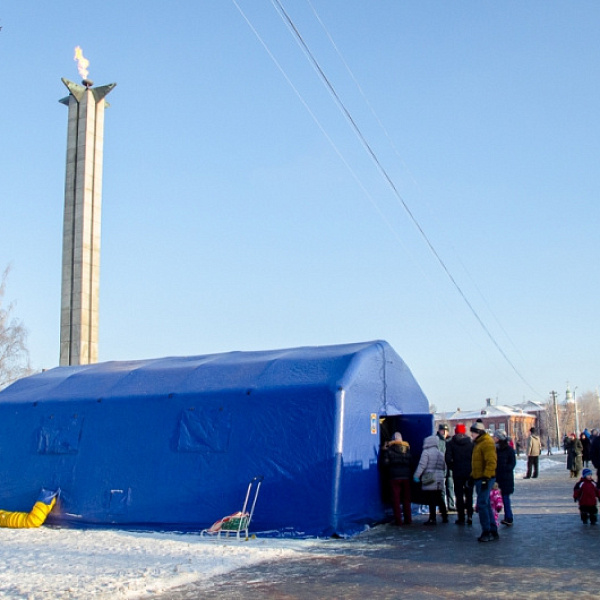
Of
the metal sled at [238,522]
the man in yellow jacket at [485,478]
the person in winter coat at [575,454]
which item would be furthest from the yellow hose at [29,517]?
the person in winter coat at [575,454]

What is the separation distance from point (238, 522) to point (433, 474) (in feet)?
11.3

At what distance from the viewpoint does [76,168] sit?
2341 centimetres

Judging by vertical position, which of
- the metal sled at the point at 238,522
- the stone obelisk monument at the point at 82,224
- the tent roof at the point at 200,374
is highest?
the stone obelisk monument at the point at 82,224

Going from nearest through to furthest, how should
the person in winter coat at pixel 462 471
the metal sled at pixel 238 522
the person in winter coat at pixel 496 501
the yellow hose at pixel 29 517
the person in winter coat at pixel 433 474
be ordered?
1. the metal sled at pixel 238 522
2. the person in winter coat at pixel 462 471
3. the person in winter coat at pixel 496 501
4. the person in winter coat at pixel 433 474
5. the yellow hose at pixel 29 517

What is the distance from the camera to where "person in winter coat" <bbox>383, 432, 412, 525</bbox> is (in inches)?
481

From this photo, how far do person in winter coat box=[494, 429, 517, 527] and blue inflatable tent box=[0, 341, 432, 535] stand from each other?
2.25 m

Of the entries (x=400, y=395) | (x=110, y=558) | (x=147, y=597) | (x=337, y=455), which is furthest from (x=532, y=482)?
(x=147, y=597)

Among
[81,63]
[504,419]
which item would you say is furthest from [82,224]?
[504,419]

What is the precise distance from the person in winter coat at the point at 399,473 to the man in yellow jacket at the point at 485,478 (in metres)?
1.84

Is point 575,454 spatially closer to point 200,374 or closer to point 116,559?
point 200,374

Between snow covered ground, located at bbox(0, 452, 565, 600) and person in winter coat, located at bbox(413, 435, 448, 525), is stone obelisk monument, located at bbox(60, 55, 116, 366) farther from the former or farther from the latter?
person in winter coat, located at bbox(413, 435, 448, 525)

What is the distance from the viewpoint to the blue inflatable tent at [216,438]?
11555 mm

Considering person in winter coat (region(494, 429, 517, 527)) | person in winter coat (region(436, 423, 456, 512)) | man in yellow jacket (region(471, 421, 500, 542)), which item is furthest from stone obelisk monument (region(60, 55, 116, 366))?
man in yellow jacket (region(471, 421, 500, 542))

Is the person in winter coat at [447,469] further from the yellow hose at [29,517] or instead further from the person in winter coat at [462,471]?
the yellow hose at [29,517]
